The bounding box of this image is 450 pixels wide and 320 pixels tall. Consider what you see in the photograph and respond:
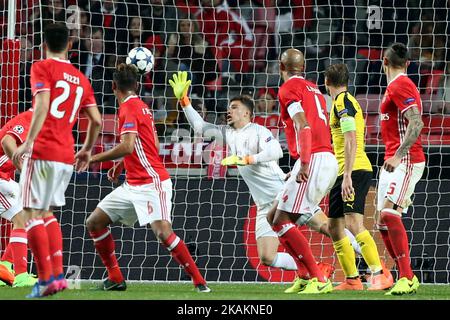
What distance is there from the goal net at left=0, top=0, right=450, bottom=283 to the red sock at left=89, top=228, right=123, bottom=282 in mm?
1098

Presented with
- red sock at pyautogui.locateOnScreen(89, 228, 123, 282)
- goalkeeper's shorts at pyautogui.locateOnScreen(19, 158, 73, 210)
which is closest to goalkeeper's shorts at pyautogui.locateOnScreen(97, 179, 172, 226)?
red sock at pyautogui.locateOnScreen(89, 228, 123, 282)

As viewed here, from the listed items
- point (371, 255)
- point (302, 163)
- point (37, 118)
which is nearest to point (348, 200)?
point (371, 255)

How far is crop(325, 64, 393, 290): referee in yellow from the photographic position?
27.5 ft

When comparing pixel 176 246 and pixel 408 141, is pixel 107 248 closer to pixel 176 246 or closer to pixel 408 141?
pixel 176 246

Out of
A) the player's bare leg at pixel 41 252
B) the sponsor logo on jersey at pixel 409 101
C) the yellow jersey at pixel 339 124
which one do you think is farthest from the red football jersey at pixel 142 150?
the sponsor logo on jersey at pixel 409 101

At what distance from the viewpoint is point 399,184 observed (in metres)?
7.52

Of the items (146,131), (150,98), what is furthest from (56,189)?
(150,98)

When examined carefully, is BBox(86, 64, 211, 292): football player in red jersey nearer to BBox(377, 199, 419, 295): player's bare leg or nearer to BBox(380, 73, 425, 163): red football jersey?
BBox(377, 199, 419, 295): player's bare leg

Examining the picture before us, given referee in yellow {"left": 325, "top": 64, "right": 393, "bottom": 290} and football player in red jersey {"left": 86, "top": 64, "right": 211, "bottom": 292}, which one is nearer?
football player in red jersey {"left": 86, "top": 64, "right": 211, "bottom": 292}

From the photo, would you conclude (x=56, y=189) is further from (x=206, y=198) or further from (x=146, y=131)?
(x=206, y=198)

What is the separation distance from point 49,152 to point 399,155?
253 centimetres

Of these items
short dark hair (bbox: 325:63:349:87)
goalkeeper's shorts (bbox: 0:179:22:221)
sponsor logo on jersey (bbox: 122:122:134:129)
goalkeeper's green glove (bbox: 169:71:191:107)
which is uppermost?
short dark hair (bbox: 325:63:349:87)

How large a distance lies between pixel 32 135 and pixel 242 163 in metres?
2.42

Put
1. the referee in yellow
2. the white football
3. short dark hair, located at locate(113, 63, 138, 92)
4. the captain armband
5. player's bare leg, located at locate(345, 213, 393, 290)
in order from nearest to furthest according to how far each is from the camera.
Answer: short dark hair, located at locate(113, 63, 138, 92), the captain armband, the referee in yellow, player's bare leg, located at locate(345, 213, 393, 290), the white football
